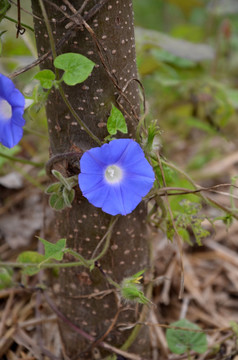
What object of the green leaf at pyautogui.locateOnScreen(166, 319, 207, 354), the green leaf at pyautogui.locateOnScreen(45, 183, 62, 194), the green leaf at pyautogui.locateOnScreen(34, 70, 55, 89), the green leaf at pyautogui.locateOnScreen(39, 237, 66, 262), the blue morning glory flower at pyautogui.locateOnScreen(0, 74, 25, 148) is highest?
the green leaf at pyautogui.locateOnScreen(34, 70, 55, 89)

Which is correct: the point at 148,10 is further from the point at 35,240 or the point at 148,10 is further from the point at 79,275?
the point at 79,275

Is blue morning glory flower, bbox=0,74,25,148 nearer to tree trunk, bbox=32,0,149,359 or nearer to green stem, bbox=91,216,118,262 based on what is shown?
tree trunk, bbox=32,0,149,359

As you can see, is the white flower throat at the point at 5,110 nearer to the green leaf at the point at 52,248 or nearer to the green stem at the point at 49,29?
the green stem at the point at 49,29

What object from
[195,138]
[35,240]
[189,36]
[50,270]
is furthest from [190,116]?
[50,270]

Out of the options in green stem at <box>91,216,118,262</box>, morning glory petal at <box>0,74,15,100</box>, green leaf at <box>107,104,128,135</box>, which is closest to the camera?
morning glory petal at <box>0,74,15,100</box>

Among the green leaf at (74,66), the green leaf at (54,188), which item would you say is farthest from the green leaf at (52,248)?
the green leaf at (74,66)

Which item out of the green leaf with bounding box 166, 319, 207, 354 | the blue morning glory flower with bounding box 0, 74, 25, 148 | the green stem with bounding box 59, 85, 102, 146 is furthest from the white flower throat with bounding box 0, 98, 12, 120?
the green leaf with bounding box 166, 319, 207, 354

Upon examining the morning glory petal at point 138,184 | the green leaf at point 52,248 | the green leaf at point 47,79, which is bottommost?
the green leaf at point 52,248
